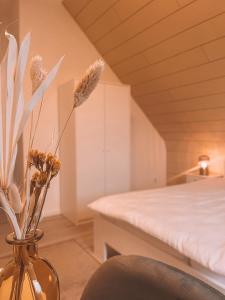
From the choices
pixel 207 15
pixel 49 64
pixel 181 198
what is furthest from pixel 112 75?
pixel 181 198

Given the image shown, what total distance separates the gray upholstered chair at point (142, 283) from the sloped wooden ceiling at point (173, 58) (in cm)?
228

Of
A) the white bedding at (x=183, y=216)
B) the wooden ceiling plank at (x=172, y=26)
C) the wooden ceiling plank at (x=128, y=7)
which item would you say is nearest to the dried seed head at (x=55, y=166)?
the white bedding at (x=183, y=216)

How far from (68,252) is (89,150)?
1.28 m

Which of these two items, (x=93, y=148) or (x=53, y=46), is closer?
(x=93, y=148)

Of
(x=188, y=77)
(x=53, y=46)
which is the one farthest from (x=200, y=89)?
(x=53, y=46)

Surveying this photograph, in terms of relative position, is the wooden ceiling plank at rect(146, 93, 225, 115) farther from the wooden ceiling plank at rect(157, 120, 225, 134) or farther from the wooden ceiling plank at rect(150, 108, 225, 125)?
the wooden ceiling plank at rect(157, 120, 225, 134)

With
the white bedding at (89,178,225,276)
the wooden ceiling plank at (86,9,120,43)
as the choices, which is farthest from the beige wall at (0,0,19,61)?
the white bedding at (89,178,225,276)

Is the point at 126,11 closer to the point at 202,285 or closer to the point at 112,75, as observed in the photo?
the point at 112,75

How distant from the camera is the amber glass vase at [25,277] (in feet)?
1.78

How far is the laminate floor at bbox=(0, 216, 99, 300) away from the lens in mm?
1814

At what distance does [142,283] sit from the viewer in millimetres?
598

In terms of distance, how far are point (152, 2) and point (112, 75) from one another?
4.79ft

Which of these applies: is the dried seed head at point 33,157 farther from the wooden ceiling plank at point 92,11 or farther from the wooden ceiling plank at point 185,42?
the wooden ceiling plank at point 92,11

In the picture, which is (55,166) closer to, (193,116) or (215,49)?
(215,49)
